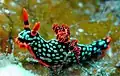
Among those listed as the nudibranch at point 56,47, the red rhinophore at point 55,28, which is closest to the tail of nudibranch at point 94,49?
the nudibranch at point 56,47

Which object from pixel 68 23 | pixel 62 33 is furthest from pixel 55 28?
pixel 68 23

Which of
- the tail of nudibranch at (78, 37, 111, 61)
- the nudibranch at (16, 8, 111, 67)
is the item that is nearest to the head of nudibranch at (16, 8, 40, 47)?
the nudibranch at (16, 8, 111, 67)

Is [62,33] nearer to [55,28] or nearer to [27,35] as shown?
[55,28]

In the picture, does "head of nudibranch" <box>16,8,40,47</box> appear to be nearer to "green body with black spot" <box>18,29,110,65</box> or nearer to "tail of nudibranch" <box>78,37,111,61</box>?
"green body with black spot" <box>18,29,110,65</box>

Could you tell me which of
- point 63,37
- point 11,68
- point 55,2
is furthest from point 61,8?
point 11,68

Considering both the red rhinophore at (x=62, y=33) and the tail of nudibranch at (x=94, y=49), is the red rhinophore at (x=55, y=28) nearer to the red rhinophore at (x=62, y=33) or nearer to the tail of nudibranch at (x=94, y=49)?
the red rhinophore at (x=62, y=33)

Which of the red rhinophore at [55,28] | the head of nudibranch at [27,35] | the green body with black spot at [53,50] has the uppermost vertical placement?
the red rhinophore at [55,28]
